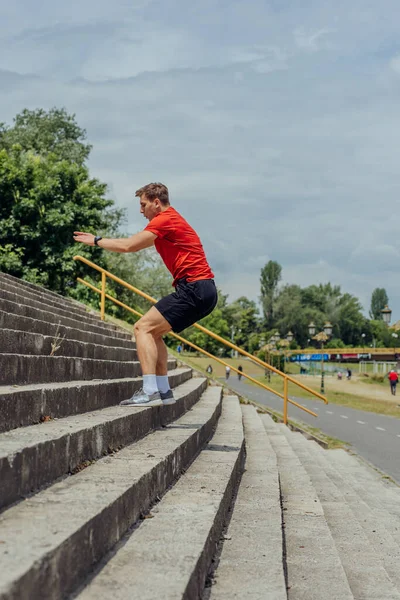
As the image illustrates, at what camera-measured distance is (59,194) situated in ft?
82.2

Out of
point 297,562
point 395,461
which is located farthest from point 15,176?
point 297,562

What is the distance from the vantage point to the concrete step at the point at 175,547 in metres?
2.22

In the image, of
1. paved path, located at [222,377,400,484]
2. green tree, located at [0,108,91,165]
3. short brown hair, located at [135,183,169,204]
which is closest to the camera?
short brown hair, located at [135,183,169,204]

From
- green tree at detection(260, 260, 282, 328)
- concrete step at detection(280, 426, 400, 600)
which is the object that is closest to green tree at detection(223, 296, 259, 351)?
green tree at detection(260, 260, 282, 328)

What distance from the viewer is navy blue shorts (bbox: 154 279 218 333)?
5.10m

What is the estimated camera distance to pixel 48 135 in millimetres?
43188

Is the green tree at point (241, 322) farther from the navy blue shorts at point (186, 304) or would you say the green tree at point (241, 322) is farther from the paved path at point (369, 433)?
the navy blue shorts at point (186, 304)

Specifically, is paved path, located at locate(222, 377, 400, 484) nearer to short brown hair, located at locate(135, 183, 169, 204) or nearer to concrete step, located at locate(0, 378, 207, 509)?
short brown hair, located at locate(135, 183, 169, 204)

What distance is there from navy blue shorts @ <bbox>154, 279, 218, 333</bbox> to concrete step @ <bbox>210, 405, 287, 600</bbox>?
1291 mm

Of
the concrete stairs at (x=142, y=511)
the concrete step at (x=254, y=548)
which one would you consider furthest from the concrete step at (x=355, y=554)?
the concrete step at (x=254, y=548)

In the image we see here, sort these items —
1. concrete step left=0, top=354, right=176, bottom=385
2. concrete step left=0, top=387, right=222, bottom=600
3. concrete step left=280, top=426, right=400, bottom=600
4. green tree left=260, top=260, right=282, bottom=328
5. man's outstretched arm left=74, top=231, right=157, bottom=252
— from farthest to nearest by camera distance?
1. green tree left=260, top=260, right=282, bottom=328
2. man's outstretched arm left=74, top=231, right=157, bottom=252
3. concrete step left=0, top=354, right=176, bottom=385
4. concrete step left=280, top=426, right=400, bottom=600
5. concrete step left=0, top=387, right=222, bottom=600

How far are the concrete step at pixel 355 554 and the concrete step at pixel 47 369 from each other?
221cm

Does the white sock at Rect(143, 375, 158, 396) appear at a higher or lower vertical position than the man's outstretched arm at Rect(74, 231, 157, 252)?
lower

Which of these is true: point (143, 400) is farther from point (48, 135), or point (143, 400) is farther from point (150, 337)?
point (48, 135)
